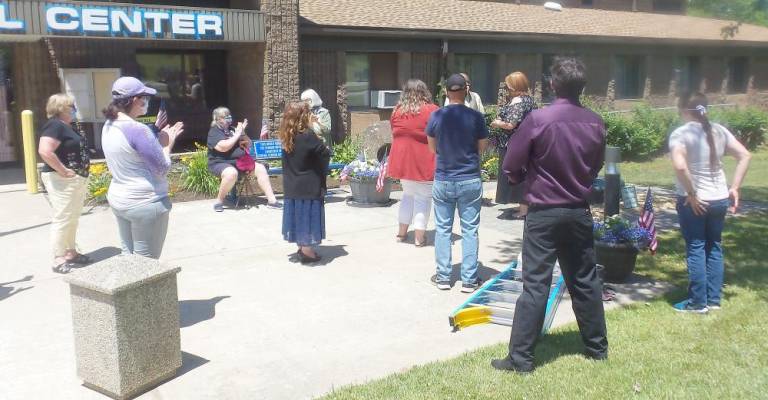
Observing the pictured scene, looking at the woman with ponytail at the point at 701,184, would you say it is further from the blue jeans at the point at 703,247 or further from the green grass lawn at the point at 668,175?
the green grass lawn at the point at 668,175

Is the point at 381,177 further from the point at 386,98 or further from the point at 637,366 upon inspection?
the point at 386,98

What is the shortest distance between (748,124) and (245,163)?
18.0 m

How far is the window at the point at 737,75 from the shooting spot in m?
26.2

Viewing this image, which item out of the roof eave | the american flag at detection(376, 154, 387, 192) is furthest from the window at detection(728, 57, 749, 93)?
the american flag at detection(376, 154, 387, 192)

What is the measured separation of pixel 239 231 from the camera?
840 cm

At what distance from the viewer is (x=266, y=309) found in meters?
5.74

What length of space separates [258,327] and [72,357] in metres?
1.30

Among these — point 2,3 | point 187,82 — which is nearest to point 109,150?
point 2,3

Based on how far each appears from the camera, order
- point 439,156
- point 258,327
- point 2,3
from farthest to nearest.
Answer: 1. point 2,3
2. point 439,156
3. point 258,327

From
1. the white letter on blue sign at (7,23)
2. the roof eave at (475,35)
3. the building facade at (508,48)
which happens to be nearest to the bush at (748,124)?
the building facade at (508,48)

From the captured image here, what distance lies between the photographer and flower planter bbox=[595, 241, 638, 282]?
20.6 feet

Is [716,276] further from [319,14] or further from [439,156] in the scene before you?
[319,14]

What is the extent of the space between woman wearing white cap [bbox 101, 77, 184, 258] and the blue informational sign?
5.32m

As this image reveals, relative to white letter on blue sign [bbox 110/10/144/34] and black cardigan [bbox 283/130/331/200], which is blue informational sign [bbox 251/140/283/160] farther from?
black cardigan [bbox 283/130/331/200]
